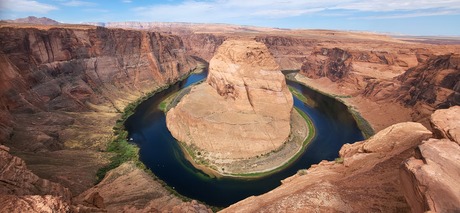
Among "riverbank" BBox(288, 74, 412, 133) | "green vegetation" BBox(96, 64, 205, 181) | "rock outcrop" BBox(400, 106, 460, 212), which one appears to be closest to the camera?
"rock outcrop" BBox(400, 106, 460, 212)

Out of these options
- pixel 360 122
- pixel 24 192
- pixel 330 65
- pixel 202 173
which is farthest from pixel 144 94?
pixel 330 65

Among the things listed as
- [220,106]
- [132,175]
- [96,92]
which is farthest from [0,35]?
[220,106]

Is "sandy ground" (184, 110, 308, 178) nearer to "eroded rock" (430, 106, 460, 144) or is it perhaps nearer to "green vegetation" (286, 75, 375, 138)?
"green vegetation" (286, 75, 375, 138)

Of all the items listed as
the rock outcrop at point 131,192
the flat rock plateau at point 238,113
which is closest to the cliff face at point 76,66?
the flat rock plateau at point 238,113

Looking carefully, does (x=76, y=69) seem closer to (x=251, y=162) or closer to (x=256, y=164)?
(x=251, y=162)

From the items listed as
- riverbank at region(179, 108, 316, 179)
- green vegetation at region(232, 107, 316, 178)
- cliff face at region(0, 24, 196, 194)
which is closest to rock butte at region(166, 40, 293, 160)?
riverbank at region(179, 108, 316, 179)

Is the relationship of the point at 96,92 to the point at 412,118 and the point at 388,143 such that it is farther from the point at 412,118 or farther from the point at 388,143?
the point at 412,118
